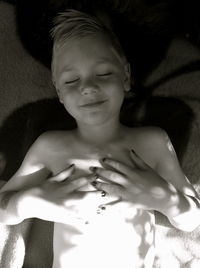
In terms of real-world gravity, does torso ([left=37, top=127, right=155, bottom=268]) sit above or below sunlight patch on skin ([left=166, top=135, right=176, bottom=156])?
below

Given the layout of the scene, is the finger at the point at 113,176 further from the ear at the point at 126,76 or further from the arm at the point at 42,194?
the ear at the point at 126,76

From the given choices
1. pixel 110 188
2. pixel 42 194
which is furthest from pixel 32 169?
pixel 110 188

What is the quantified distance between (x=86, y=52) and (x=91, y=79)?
0.08 metres

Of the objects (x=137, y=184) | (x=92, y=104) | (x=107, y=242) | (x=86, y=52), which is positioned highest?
(x=86, y=52)

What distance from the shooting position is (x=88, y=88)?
1215mm

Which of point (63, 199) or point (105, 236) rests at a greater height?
point (63, 199)

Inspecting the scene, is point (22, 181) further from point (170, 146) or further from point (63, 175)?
point (170, 146)

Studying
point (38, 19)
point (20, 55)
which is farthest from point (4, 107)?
point (38, 19)

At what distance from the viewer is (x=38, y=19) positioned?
1.47m

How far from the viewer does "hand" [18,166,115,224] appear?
121 cm

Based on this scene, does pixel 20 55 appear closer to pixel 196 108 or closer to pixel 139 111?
pixel 139 111

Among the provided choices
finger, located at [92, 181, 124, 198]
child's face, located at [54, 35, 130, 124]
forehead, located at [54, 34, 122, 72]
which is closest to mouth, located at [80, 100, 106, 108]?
child's face, located at [54, 35, 130, 124]

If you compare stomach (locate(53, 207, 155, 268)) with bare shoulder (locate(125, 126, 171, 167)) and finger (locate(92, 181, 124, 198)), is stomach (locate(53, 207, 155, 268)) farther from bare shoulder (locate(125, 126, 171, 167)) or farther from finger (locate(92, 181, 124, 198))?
bare shoulder (locate(125, 126, 171, 167))

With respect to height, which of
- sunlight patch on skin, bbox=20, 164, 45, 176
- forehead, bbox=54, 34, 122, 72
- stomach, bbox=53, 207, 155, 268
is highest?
forehead, bbox=54, 34, 122, 72
